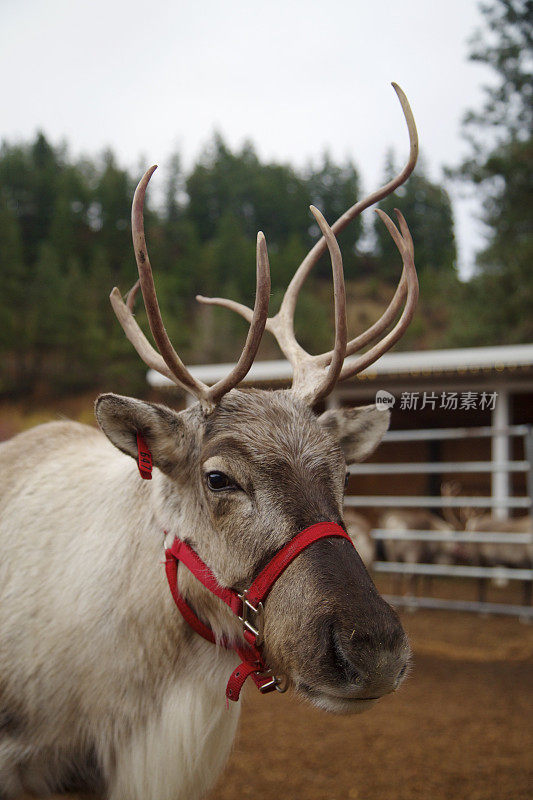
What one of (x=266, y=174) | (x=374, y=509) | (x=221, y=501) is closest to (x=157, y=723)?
(x=221, y=501)

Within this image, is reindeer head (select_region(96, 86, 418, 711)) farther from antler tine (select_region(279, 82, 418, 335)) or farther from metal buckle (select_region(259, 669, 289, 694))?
antler tine (select_region(279, 82, 418, 335))

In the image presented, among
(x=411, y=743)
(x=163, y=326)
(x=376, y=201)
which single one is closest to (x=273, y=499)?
(x=163, y=326)

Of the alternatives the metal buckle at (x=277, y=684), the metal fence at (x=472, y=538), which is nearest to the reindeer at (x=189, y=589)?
the metal buckle at (x=277, y=684)

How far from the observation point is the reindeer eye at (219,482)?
1993 millimetres

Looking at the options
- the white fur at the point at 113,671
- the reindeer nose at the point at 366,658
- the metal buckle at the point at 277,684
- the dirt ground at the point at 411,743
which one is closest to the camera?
the reindeer nose at the point at 366,658

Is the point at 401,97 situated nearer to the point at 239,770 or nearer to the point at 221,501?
the point at 221,501

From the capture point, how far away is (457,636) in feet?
22.8

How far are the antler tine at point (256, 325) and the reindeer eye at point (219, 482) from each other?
26 cm

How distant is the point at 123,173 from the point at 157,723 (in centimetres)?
4822

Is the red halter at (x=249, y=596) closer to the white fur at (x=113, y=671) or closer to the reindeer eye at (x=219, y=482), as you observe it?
the white fur at (x=113, y=671)

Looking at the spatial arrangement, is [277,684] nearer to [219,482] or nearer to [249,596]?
[249,596]

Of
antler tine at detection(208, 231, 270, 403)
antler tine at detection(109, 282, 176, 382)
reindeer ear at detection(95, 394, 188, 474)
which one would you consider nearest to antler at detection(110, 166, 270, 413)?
antler tine at detection(208, 231, 270, 403)

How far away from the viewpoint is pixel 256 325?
6.79 ft

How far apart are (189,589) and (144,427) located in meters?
0.52
